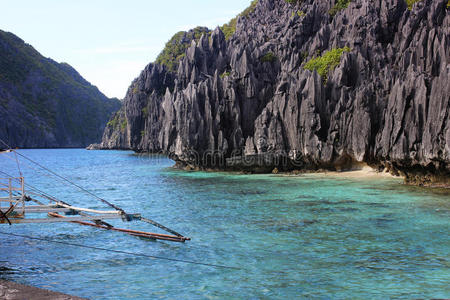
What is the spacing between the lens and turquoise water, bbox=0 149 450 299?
1251 cm

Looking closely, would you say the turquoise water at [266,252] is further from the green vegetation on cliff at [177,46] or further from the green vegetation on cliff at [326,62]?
the green vegetation on cliff at [177,46]

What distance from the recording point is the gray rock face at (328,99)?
107 feet

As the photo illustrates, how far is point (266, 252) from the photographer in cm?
1614

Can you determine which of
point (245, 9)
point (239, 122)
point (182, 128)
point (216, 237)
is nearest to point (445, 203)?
point (216, 237)

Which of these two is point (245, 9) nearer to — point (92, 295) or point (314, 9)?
point (314, 9)

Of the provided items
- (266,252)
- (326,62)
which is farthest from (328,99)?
(266,252)

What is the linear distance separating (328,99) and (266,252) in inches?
1279

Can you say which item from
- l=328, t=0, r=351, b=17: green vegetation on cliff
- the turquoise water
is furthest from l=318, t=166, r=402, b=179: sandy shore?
l=328, t=0, r=351, b=17: green vegetation on cliff

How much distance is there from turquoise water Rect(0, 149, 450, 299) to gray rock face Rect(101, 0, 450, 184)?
7054 mm

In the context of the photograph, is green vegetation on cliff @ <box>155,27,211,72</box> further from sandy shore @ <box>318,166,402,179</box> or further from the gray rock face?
sandy shore @ <box>318,166,402,179</box>

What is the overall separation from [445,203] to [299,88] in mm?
24401

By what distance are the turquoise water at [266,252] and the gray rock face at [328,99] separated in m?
7.05

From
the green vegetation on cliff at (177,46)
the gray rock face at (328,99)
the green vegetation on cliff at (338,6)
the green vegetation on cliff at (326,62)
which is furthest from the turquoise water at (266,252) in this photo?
the green vegetation on cliff at (177,46)

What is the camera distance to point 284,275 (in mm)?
13516
